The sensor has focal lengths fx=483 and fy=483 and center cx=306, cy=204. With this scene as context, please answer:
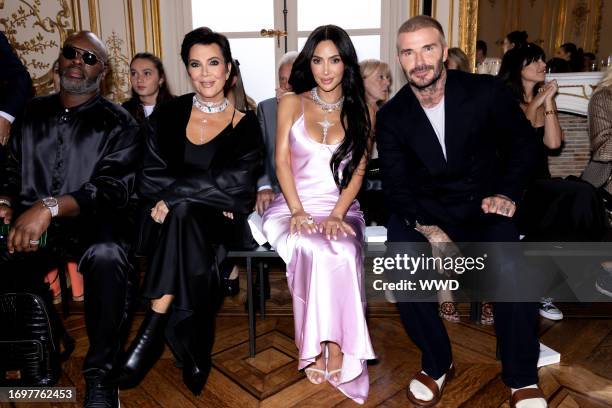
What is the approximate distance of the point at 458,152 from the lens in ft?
8.06

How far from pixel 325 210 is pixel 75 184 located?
1.39 metres

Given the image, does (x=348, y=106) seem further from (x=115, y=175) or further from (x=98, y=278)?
(x=98, y=278)

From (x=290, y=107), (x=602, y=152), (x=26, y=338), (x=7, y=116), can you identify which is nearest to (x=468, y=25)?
(x=602, y=152)

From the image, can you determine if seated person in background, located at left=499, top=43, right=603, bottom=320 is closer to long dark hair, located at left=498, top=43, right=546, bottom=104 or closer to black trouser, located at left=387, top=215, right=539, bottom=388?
long dark hair, located at left=498, top=43, right=546, bottom=104

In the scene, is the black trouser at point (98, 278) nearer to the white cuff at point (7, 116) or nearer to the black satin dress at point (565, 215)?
the white cuff at point (7, 116)

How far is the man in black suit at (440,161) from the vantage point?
2.35 m

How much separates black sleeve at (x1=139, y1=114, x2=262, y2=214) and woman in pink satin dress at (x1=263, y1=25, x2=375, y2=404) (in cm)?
17

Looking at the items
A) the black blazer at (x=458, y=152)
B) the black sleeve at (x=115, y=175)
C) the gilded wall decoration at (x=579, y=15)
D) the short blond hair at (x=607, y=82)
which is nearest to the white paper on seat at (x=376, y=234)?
the black blazer at (x=458, y=152)

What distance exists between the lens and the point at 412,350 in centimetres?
279

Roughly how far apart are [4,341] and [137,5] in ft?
14.3

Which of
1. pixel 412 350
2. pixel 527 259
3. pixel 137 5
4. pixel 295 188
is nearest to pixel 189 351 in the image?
pixel 295 188

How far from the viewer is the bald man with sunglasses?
7.59 ft

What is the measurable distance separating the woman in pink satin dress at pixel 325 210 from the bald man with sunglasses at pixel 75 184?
820mm

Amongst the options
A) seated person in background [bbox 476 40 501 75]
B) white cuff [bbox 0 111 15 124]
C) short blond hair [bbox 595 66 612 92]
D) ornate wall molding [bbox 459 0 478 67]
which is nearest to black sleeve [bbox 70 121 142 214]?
white cuff [bbox 0 111 15 124]
